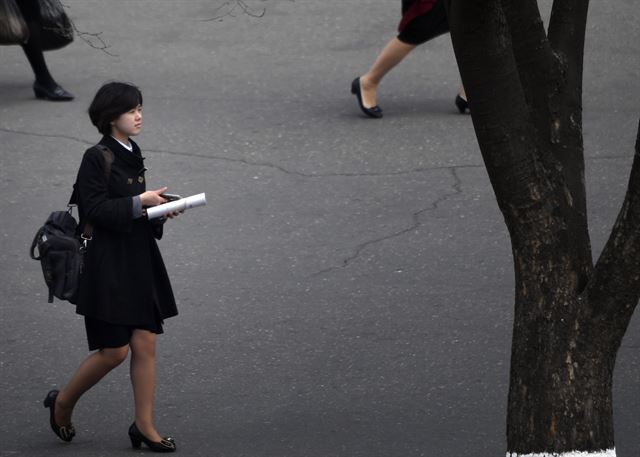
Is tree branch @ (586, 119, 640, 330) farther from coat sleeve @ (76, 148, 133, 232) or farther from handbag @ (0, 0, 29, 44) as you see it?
handbag @ (0, 0, 29, 44)

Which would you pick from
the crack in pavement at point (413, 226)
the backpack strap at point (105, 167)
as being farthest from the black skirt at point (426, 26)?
the backpack strap at point (105, 167)

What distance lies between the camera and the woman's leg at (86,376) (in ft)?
18.7

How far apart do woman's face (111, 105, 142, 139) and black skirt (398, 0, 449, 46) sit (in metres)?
4.94

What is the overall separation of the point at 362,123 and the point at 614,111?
201 cm

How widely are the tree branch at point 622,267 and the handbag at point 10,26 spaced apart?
379 cm

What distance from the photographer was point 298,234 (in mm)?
8469

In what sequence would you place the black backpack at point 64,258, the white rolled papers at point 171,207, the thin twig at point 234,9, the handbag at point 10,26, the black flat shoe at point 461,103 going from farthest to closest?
the black flat shoe at point 461,103 < the handbag at point 10,26 < the black backpack at point 64,258 < the white rolled papers at point 171,207 < the thin twig at point 234,9

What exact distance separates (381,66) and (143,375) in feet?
17.2

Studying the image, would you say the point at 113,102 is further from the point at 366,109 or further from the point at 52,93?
the point at 52,93

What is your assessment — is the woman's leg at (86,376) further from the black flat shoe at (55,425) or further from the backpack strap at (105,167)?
the backpack strap at (105,167)

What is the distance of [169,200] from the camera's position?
5660 mm

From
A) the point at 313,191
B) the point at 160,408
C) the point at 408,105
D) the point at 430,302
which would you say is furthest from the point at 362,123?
the point at 160,408

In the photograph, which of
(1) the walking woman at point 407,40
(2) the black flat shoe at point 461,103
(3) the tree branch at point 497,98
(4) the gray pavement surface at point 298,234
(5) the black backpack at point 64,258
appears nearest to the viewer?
(3) the tree branch at point 497,98

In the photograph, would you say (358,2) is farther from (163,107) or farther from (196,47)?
(163,107)
